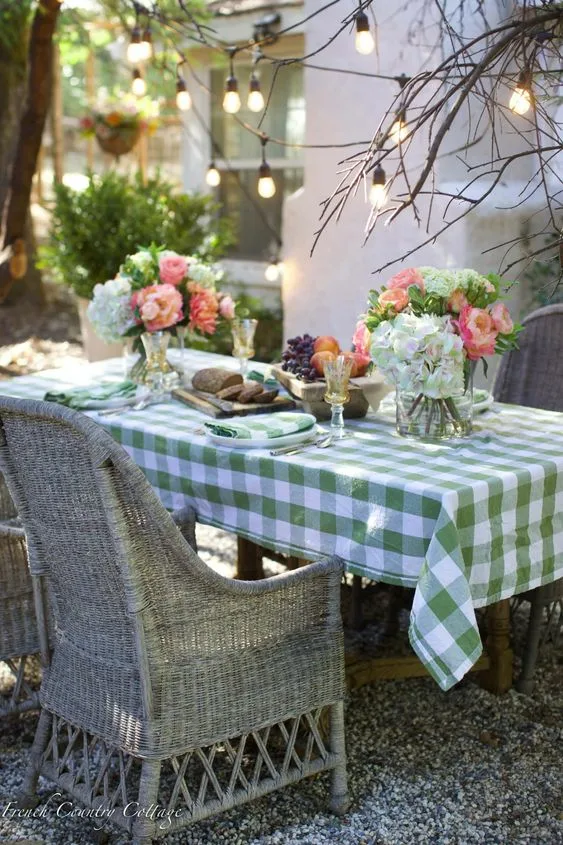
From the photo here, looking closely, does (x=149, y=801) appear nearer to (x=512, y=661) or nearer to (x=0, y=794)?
(x=0, y=794)

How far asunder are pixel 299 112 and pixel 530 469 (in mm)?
5356

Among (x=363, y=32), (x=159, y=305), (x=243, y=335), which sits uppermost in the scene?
(x=363, y=32)

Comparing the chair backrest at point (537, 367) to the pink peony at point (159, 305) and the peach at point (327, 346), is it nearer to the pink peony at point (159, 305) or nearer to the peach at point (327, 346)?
the peach at point (327, 346)

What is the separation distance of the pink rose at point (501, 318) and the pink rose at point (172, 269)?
116 centimetres

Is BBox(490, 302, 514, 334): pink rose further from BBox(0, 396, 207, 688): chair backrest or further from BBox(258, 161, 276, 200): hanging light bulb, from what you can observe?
BBox(258, 161, 276, 200): hanging light bulb

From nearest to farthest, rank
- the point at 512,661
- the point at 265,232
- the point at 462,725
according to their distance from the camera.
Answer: the point at 462,725, the point at 512,661, the point at 265,232

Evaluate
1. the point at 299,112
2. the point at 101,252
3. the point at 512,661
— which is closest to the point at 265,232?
the point at 299,112

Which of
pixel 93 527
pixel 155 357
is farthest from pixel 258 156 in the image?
pixel 93 527

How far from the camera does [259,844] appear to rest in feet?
8.16

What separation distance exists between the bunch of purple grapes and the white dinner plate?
0.37 metres

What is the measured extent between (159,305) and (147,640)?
1.48m

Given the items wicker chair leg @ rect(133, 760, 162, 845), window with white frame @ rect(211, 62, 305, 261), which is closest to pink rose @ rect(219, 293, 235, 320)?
wicker chair leg @ rect(133, 760, 162, 845)

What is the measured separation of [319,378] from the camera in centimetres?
316

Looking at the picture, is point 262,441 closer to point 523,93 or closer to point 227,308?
point 227,308
